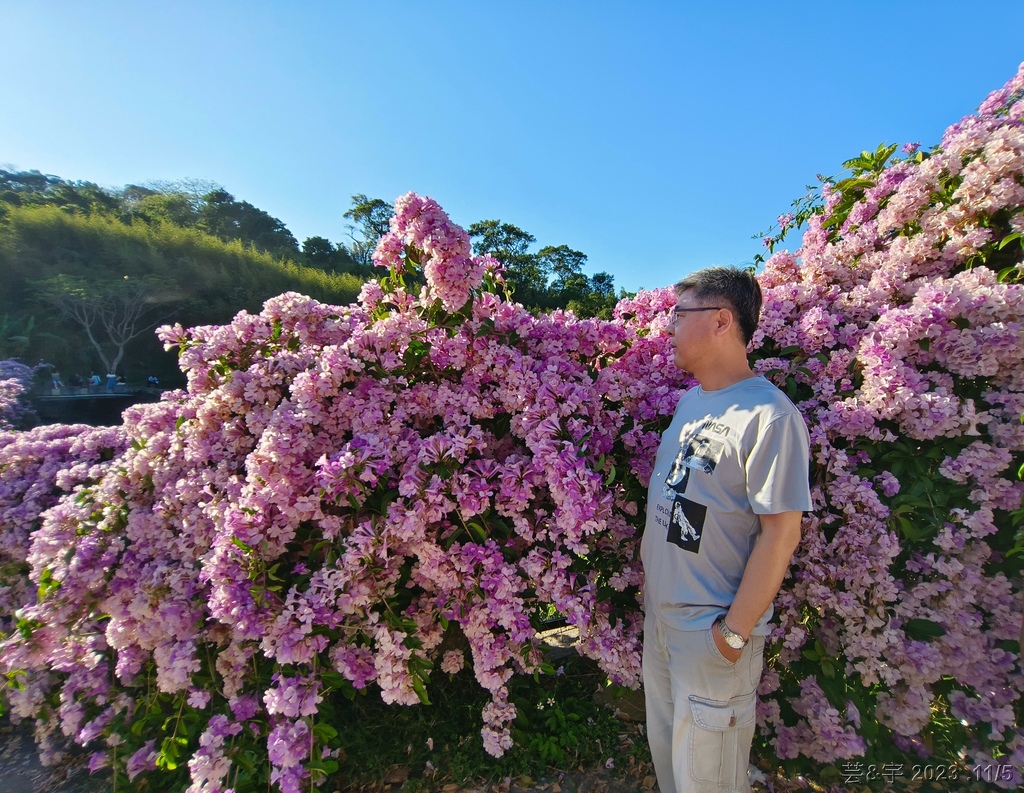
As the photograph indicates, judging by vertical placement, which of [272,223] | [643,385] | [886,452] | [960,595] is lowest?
[960,595]

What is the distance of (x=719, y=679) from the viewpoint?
145cm

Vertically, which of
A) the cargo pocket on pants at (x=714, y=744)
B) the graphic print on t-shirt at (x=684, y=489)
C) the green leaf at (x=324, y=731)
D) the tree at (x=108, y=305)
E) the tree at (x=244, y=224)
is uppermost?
the tree at (x=244, y=224)

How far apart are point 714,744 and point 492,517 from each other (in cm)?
102

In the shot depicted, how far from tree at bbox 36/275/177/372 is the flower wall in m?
24.7

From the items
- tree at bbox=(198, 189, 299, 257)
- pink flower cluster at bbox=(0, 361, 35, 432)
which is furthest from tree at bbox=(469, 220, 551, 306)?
pink flower cluster at bbox=(0, 361, 35, 432)

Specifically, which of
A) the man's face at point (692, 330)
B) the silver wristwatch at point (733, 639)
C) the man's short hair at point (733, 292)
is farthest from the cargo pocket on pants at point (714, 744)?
the man's short hair at point (733, 292)

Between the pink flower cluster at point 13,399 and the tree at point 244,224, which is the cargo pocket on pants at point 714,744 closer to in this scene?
the pink flower cluster at point 13,399

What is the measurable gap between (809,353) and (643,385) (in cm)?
77

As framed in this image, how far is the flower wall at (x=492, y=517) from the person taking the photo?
5.82ft

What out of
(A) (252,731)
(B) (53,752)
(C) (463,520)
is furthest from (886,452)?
(B) (53,752)

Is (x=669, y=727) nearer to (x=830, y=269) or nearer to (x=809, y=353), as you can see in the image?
(x=809, y=353)

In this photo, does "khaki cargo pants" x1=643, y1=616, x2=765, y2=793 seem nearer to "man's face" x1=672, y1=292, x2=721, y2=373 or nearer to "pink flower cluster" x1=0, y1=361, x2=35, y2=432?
"man's face" x1=672, y1=292, x2=721, y2=373

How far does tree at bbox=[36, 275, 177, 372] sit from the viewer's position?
67.2ft

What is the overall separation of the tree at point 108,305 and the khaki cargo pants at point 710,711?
26889 mm
